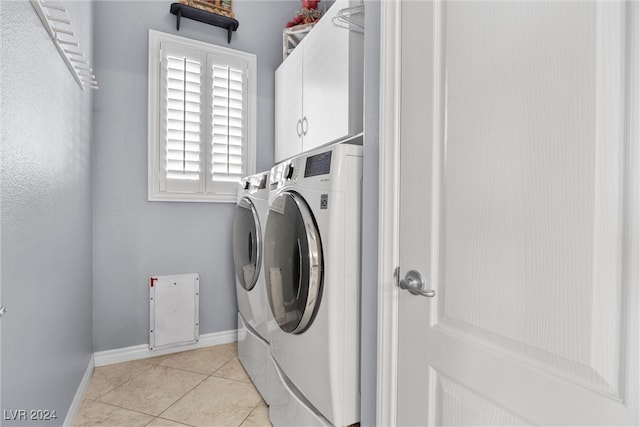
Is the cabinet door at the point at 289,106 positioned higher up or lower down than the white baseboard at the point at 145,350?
higher up

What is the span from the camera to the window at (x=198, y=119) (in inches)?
93.0

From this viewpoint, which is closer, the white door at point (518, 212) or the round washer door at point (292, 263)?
the white door at point (518, 212)

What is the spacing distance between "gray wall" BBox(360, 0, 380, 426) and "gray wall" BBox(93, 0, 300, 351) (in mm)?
1683

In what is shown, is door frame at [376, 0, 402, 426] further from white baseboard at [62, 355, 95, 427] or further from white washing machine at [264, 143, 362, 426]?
white baseboard at [62, 355, 95, 427]

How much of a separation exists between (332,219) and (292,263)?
0.31 metres

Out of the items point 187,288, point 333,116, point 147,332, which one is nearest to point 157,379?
point 147,332

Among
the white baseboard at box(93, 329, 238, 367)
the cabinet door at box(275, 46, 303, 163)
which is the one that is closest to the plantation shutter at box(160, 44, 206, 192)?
the cabinet door at box(275, 46, 303, 163)

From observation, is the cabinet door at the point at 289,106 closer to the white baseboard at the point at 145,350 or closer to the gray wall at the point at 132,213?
the gray wall at the point at 132,213

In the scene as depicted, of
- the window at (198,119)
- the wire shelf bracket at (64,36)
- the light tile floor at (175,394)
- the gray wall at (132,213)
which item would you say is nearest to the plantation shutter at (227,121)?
the window at (198,119)

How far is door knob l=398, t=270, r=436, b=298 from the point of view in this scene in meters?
0.92

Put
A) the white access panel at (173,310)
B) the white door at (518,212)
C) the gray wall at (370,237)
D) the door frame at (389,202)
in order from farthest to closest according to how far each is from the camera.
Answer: the white access panel at (173,310) → the gray wall at (370,237) → the door frame at (389,202) → the white door at (518,212)

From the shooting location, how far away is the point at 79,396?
176 cm

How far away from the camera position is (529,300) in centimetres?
70

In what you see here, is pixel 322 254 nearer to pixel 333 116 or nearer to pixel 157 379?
pixel 333 116
